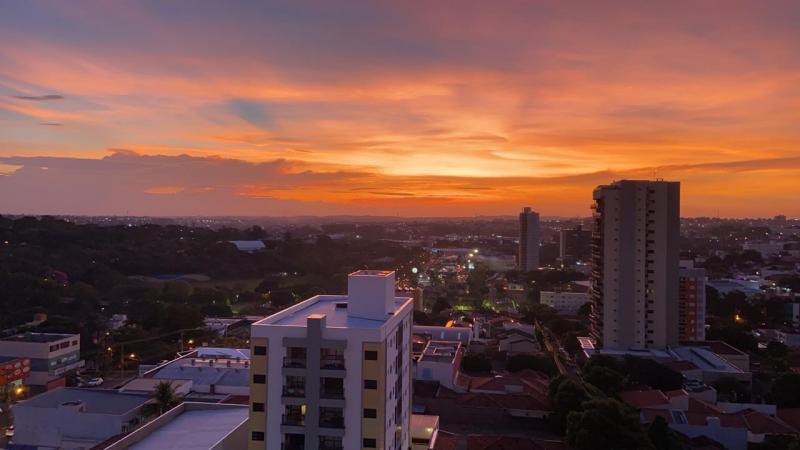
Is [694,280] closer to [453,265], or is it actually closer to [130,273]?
[130,273]

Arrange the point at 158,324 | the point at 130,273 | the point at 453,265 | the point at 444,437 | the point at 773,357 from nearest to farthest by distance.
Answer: the point at 444,437
the point at 773,357
the point at 158,324
the point at 130,273
the point at 453,265

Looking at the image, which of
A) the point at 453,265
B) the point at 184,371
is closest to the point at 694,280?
the point at 184,371

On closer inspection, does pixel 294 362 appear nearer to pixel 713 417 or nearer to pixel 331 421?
pixel 331 421

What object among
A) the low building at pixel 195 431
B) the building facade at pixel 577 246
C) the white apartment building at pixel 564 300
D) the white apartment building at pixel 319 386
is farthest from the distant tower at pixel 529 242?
the white apartment building at pixel 319 386

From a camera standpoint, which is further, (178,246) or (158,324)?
(178,246)

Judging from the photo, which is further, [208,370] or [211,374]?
[208,370]

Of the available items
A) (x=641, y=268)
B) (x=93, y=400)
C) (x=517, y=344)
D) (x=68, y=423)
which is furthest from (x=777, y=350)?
(x=68, y=423)

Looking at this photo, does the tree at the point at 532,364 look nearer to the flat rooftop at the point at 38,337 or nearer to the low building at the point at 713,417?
the low building at the point at 713,417
